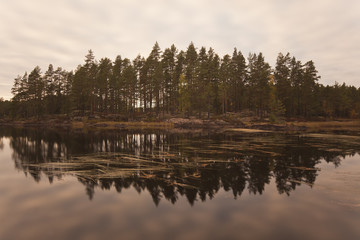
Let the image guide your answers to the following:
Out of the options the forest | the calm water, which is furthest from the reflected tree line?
the forest

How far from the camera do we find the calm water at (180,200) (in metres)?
5.25

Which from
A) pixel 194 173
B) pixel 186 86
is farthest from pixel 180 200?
pixel 186 86

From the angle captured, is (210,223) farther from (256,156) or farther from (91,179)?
(256,156)

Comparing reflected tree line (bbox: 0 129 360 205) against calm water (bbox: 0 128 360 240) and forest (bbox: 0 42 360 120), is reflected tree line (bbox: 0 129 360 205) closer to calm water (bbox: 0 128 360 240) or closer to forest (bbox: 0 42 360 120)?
calm water (bbox: 0 128 360 240)

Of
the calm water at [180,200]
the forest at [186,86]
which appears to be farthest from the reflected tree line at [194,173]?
the forest at [186,86]

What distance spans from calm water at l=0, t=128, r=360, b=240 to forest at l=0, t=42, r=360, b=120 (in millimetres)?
48896

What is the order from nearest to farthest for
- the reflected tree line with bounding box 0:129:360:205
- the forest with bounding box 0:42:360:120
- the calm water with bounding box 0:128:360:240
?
the calm water with bounding box 0:128:360:240, the reflected tree line with bounding box 0:129:360:205, the forest with bounding box 0:42:360:120

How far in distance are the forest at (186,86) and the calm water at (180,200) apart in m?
48.9

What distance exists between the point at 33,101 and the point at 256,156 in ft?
297

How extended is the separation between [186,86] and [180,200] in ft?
186

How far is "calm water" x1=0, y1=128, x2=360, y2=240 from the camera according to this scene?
5.25 metres

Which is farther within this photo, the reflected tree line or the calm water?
the reflected tree line

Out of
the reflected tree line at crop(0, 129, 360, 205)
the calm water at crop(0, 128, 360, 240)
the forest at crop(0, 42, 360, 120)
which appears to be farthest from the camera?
the forest at crop(0, 42, 360, 120)

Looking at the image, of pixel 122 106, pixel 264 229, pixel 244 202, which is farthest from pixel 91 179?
pixel 122 106
